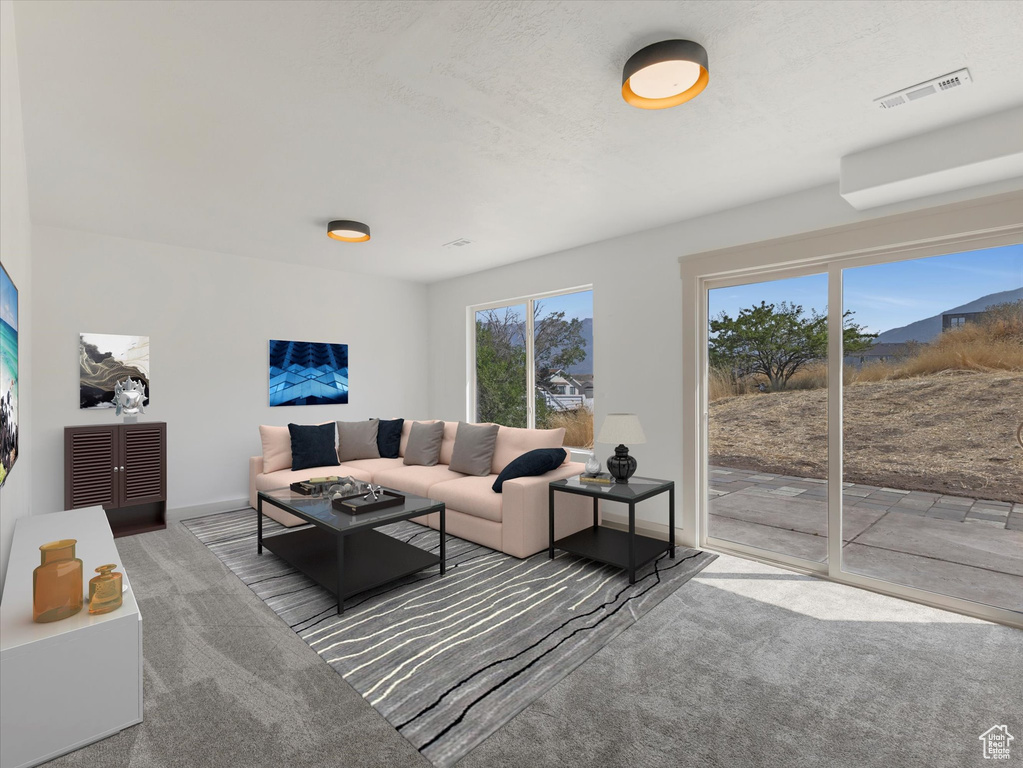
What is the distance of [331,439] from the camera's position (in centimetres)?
523

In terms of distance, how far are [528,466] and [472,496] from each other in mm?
518

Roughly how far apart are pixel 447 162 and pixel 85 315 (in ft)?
12.2

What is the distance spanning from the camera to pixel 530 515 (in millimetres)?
3670

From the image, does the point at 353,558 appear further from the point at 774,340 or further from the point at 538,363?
the point at 774,340

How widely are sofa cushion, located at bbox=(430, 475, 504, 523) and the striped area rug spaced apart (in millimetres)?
286

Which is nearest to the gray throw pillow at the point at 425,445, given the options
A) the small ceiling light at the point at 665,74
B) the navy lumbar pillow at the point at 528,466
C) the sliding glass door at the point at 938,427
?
the navy lumbar pillow at the point at 528,466

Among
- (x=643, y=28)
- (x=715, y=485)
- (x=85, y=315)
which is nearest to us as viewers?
(x=643, y=28)

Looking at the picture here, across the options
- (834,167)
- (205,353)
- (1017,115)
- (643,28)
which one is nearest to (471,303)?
(205,353)

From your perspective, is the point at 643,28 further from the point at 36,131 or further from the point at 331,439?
the point at 331,439

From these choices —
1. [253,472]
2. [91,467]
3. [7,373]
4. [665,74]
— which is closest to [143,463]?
[91,467]

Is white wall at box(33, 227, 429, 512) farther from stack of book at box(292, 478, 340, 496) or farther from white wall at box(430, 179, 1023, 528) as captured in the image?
white wall at box(430, 179, 1023, 528)

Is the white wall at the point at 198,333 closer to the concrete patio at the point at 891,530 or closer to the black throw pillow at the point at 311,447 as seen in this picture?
the black throw pillow at the point at 311,447

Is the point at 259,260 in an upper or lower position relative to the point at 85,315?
upper

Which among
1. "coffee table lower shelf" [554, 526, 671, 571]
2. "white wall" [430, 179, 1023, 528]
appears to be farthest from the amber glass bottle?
"white wall" [430, 179, 1023, 528]
